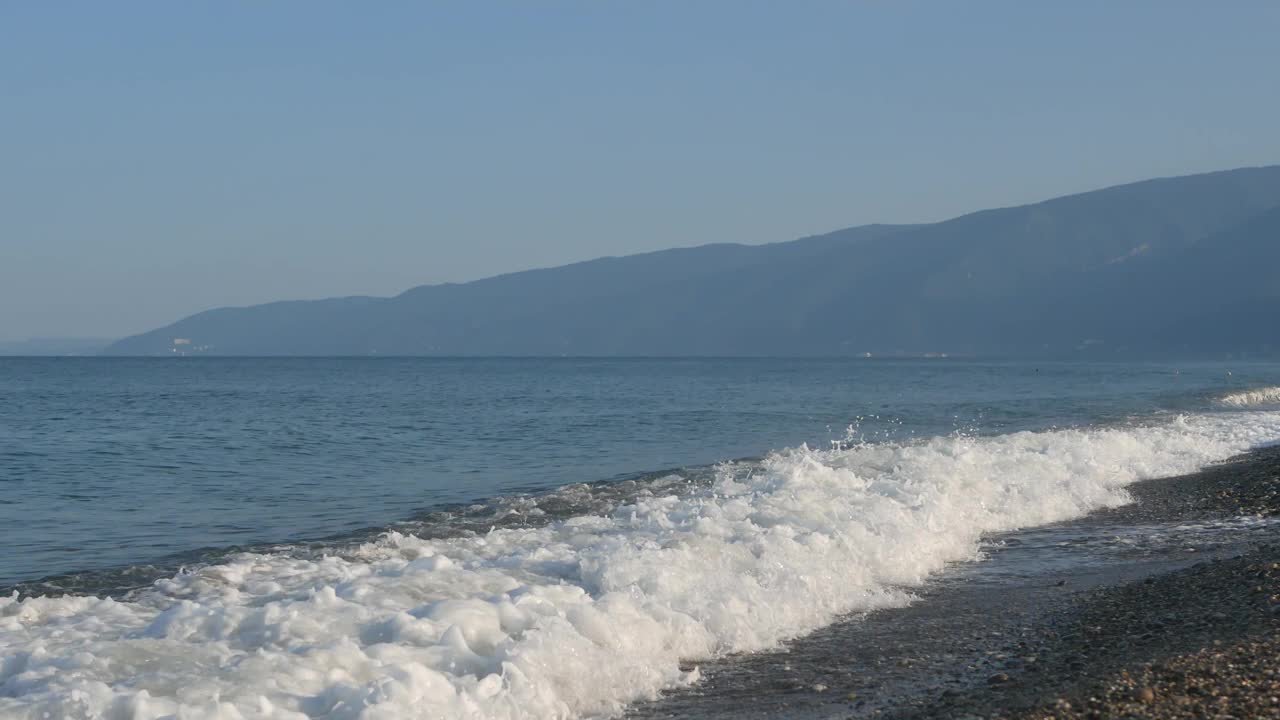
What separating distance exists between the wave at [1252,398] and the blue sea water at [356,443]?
1.11 metres

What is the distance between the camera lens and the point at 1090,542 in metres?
13.8

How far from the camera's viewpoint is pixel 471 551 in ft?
40.3

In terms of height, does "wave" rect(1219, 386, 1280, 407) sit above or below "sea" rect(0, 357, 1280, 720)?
below

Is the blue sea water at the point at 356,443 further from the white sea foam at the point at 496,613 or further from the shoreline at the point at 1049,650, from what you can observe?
the shoreline at the point at 1049,650

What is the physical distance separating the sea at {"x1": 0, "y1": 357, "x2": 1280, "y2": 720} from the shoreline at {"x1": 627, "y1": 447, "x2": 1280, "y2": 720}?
0.47 metres

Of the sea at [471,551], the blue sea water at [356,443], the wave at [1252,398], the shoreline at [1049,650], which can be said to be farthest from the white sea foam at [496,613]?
the wave at [1252,398]

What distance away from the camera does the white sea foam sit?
7203mm

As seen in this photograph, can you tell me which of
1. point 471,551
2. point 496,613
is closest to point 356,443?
point 471,551

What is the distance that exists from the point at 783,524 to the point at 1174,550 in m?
4.52

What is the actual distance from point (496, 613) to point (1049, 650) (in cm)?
429

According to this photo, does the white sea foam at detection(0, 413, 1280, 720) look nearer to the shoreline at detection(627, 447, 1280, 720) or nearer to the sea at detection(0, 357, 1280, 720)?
the sea at detection(0, 357, 1280, 720)

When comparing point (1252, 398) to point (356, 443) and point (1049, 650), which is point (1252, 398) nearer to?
point (356, 443)

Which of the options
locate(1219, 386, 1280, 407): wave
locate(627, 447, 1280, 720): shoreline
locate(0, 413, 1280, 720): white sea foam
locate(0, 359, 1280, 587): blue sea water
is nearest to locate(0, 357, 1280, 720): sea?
locate(0, 413, 1280, 720): white sea foam

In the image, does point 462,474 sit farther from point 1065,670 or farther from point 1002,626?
point 1065,670
